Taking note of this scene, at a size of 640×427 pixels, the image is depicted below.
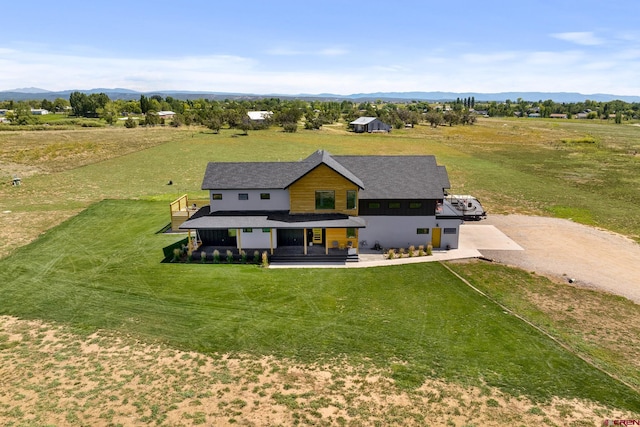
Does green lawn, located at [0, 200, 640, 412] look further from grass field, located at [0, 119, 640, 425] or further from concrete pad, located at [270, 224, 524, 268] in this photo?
concrete pad, located at [270, 224, 524, 268]

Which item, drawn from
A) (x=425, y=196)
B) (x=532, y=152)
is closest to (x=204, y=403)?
(x=425, y=196)

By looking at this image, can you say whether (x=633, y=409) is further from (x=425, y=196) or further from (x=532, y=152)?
(x=532, y=152)

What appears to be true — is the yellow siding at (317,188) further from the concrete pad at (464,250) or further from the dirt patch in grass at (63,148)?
the dirt patch in grass at (63,148)

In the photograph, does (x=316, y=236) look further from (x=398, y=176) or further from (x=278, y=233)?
(x=398, y=176)

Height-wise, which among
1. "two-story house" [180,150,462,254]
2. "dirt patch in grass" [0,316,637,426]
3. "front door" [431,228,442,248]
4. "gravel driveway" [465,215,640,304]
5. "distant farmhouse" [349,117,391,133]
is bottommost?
"dirt patch in grass" [0,316,637,426]

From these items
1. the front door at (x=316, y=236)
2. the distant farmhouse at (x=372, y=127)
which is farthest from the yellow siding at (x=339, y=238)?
the distant farmhouse at (x=372, y=127)

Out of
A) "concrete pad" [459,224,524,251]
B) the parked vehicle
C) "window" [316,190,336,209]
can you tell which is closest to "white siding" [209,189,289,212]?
"window" [316,190,336,209]

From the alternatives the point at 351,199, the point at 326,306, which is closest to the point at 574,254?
the point at 351,199
